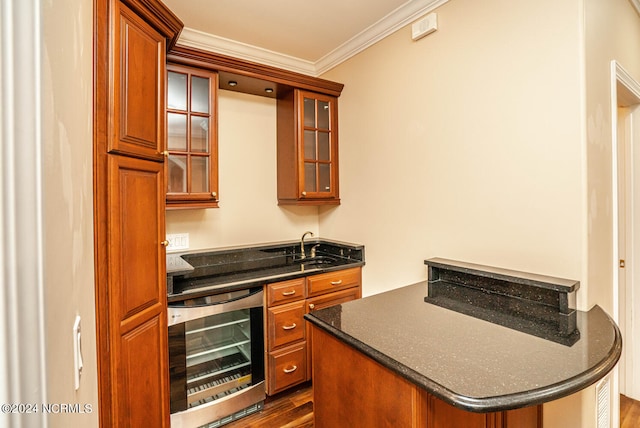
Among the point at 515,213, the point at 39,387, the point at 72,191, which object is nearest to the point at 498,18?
the point at 515,213

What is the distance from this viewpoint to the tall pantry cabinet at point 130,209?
124 cm

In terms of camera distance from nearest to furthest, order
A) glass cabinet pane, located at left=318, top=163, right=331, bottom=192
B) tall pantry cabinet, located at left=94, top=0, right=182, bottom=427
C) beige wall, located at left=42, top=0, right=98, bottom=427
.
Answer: beige wall, located at left=42, top=0, right=98, bottom=427 → tall pantry cabinet, located at left=94, top=0, right=182, bottom=427 → glass cabinet pane, located at left=318, top=163, right=331, bottom=192

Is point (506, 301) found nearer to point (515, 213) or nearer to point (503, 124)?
point (515, 213)

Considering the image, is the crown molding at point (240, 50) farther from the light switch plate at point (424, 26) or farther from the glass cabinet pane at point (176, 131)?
the light switch plate at point (424, 26)

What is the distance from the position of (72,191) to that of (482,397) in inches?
41.6

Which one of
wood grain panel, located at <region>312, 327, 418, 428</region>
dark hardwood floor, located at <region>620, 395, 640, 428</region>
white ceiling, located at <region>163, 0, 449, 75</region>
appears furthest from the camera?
white ceiling, located at <region>163, 0, 449, 75</region>

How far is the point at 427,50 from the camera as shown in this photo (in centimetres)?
205

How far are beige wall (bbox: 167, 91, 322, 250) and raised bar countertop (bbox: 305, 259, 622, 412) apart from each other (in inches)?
59.8

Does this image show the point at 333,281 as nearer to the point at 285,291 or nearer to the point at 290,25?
the point at 285,291

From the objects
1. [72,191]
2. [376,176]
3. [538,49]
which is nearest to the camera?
[72,191]

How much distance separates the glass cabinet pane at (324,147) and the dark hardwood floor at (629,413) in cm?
276

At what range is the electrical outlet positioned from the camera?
2422mm

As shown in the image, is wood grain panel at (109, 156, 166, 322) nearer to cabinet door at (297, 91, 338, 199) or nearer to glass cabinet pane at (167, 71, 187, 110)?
glass cabinet pane at (167, 71, 187, 110)

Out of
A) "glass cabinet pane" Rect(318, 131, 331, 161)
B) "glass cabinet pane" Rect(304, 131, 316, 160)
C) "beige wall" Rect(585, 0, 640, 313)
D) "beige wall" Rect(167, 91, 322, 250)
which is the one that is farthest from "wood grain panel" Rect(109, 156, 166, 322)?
"beige wall" Rect(585, 0, 640, 313)
